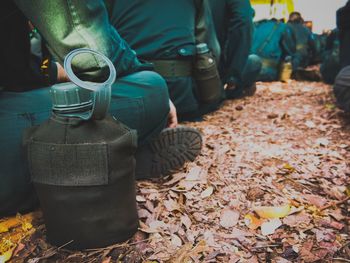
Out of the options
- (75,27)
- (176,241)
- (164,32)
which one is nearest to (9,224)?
(176,241)

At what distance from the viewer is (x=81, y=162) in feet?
3.53

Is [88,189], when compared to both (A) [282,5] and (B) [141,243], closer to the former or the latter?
(B) [141,243]

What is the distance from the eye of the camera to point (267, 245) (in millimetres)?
1318

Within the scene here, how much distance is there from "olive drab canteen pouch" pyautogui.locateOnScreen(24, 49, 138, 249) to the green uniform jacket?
2.70m

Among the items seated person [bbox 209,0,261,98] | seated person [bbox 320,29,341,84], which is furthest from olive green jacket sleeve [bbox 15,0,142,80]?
seated person [bbox 320,29,341,84]

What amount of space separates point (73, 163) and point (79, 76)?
1.03ft

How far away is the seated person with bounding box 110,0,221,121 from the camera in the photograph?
242cm

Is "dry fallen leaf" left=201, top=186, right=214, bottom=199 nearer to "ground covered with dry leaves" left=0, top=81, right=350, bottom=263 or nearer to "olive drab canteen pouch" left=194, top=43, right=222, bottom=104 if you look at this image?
"ground covered with dry leaves" left=0, top=81, right=350, bottom=263

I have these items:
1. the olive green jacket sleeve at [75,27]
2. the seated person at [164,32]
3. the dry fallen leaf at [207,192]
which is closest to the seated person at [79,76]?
the olive green jacket sleeve at [75,27]

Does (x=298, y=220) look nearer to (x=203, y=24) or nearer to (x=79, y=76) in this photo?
(x=79, y=76)

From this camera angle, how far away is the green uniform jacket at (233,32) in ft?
11.5

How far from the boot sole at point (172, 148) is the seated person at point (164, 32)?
0.86m

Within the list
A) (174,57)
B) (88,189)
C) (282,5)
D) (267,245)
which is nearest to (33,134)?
(88,189)

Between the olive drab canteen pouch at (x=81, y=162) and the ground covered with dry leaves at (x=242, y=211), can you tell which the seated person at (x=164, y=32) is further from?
the olive drab canteen pouch at (x=81, y=162)
